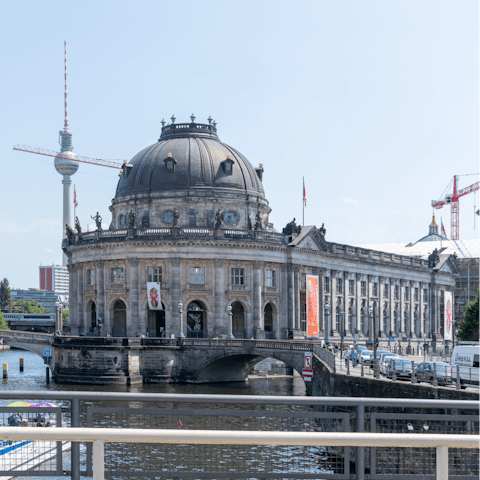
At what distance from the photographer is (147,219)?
98938 mm

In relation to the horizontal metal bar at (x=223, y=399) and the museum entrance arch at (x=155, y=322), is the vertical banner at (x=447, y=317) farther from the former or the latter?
the horizontal metal bar at (x=223, y=399)

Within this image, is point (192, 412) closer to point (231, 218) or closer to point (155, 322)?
point (155, 322)

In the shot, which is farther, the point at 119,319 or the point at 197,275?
the point at 119,319

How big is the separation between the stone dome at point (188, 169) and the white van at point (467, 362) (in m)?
57.8

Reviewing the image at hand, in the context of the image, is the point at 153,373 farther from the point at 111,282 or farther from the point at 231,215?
the point at 231,215

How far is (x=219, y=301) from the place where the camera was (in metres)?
89.6

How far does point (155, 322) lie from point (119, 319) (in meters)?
5.18

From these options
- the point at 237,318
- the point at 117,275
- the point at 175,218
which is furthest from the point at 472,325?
the point at 117,275

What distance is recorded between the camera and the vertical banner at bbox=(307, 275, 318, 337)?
9294cm

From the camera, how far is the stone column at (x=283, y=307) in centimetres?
9531

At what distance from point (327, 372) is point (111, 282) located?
4558 centimetres

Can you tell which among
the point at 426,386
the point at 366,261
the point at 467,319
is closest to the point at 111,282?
the point at 366,261

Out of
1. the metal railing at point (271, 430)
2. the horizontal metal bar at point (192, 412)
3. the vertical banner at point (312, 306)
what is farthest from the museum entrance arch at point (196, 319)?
the horizontal metal bar at point (192, 412)

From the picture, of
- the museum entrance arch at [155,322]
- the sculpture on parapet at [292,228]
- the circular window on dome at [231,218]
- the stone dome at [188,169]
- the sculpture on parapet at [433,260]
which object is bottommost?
the museum entrance arch at [155,322]
